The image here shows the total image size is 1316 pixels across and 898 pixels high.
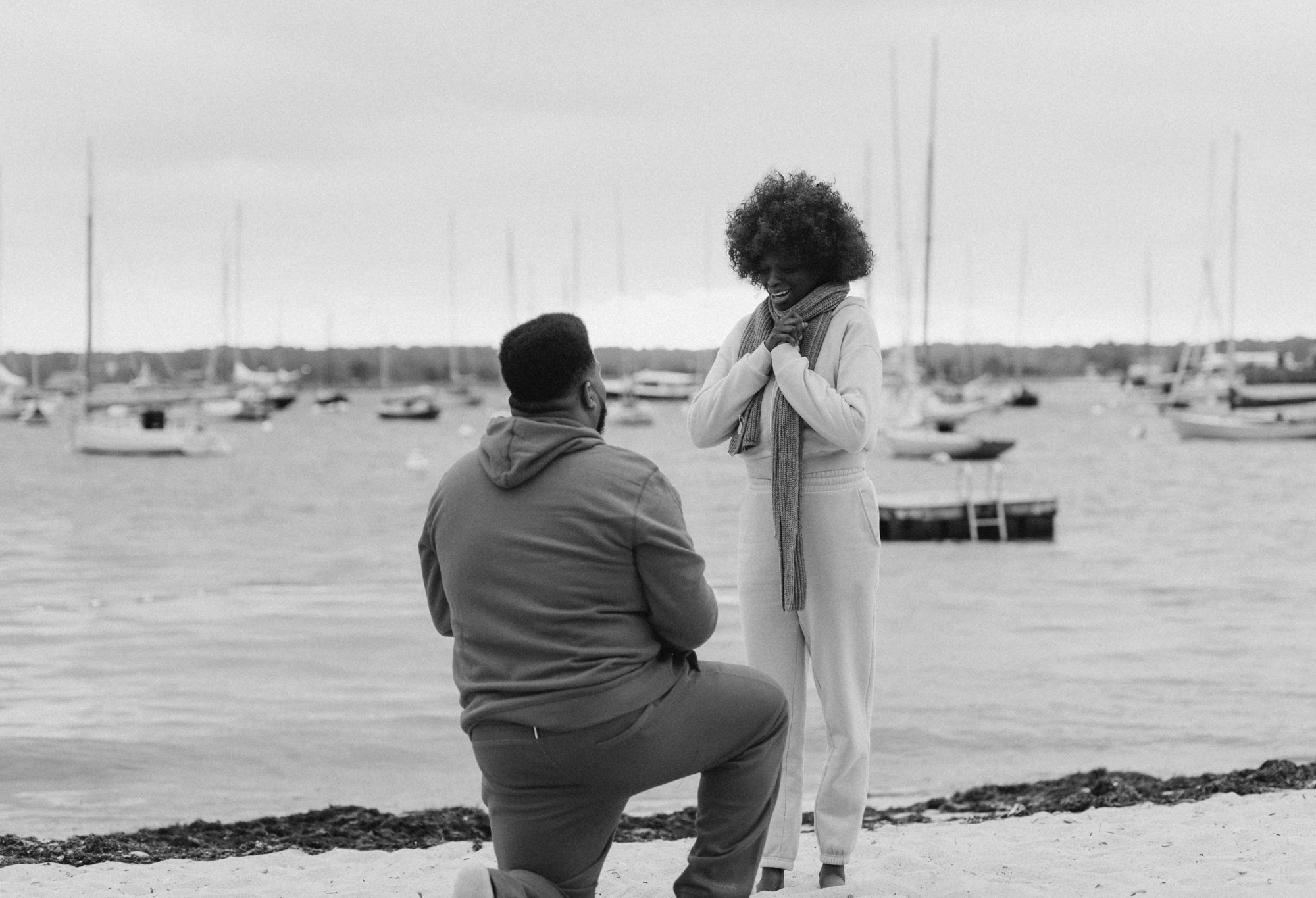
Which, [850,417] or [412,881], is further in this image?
[412,881]

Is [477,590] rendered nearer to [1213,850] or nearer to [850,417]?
[850,417]

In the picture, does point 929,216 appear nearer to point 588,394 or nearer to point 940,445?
point 940,445

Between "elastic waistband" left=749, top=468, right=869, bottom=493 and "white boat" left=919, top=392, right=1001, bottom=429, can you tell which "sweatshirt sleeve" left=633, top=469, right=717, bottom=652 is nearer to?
"elastic waistband" left=749, top=468, right=869, bottom=493

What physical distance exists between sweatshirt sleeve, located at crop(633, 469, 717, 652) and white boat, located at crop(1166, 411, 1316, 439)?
58762mm

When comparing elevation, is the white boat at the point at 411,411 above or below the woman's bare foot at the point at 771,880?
below

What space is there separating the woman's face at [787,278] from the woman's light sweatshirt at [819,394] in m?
0.12

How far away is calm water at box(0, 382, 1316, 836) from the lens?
877 cm

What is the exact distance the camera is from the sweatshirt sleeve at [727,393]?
443 centimetres

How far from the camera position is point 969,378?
418ft

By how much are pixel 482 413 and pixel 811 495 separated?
102 metres

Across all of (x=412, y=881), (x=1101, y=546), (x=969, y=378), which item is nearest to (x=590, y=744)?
(x=412, y=881)

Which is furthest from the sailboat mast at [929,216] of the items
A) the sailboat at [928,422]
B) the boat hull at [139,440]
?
the boat hull at [139,440]

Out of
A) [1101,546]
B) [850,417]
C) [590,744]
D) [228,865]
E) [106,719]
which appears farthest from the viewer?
[1101,546]

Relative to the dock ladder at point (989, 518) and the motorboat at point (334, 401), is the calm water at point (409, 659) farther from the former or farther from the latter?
the motorboat at point (334, 401)
